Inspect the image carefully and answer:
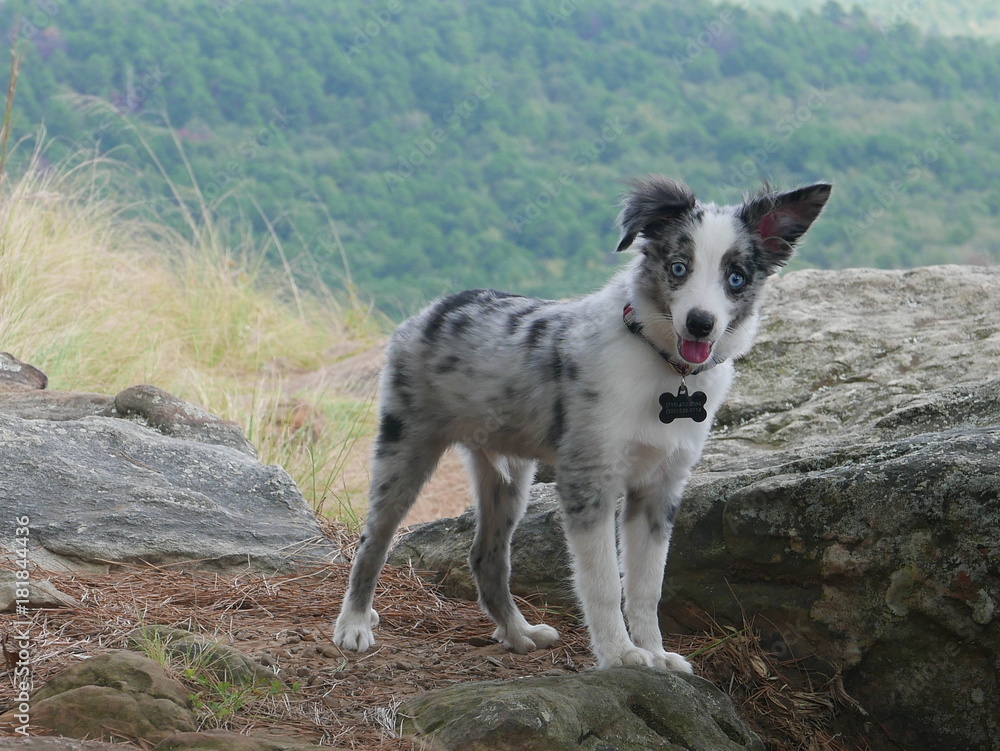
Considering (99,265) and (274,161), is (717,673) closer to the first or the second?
(99,265)

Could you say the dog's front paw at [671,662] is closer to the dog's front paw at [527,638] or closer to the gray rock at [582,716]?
the gray rock at [582,716]

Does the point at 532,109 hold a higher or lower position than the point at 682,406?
lower

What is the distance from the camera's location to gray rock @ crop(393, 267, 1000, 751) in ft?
9.62

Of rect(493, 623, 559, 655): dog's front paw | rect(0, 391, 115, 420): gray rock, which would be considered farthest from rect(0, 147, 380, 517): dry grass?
rect(493, 623, 559, 655): dog's front paw

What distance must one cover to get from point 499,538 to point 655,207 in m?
1.40

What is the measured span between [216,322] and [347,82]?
14.4 metres

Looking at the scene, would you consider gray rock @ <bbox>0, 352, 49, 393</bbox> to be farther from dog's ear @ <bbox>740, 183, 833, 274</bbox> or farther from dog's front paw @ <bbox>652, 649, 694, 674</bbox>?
dog's ear @ <bbox>740, 183, 833, 274</bbox>

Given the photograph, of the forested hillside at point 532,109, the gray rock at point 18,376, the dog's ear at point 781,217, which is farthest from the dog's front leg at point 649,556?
the forested hillside at point 532,109

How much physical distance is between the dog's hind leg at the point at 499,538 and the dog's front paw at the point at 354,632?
0.44 meters

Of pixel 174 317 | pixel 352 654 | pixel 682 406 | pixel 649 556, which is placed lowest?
pixel 174 317

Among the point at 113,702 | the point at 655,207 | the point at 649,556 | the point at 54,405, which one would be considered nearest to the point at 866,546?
the point at 649,556

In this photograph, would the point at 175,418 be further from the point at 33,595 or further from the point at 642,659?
the point at 642,659

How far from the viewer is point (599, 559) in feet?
10.2

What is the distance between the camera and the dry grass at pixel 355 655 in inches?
116
